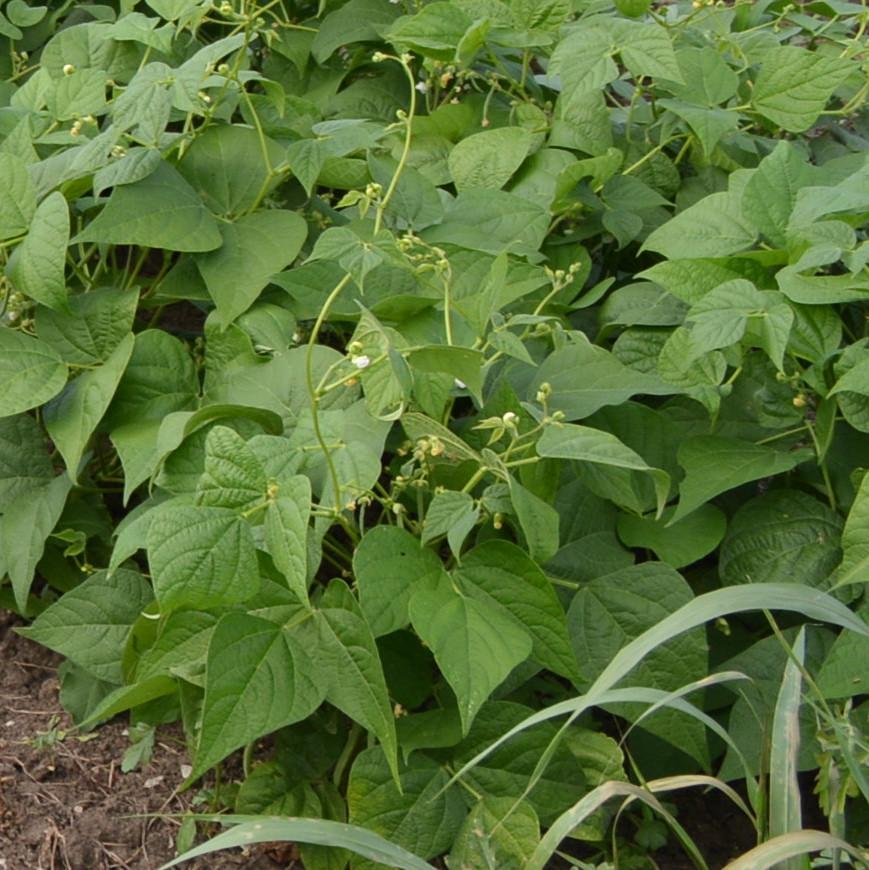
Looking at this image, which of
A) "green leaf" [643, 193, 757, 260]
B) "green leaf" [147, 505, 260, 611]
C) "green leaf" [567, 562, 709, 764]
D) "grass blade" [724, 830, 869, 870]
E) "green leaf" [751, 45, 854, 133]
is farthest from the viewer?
"green leaf" [751, 45, 854, 133]

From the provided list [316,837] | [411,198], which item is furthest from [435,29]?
[316,837]

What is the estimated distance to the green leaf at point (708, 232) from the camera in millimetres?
1826

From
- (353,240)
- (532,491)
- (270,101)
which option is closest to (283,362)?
(353,240)

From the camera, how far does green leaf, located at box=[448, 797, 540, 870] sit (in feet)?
5.00

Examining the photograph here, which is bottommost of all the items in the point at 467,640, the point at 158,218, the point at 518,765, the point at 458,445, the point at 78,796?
the point at 78,796

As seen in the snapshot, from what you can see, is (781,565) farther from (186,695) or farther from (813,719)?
(186,695)

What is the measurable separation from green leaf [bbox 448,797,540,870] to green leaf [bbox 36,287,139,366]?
0.83m

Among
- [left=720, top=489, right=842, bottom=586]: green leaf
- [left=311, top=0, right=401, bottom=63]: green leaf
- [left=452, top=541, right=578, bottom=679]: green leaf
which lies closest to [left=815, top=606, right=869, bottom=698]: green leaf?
[left=720, top=489, right=842, bottom=586]: green leaf

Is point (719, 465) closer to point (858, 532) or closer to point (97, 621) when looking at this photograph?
point (858, 532)

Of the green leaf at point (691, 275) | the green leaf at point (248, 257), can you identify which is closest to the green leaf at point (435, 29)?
the green leaf at point (248, 257)

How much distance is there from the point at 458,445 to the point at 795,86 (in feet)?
3.09

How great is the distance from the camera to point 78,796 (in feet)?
5.71

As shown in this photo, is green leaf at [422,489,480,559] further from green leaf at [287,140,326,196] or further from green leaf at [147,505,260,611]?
green leaf at [287,140,326,196]

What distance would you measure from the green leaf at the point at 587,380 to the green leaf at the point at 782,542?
210 mm
